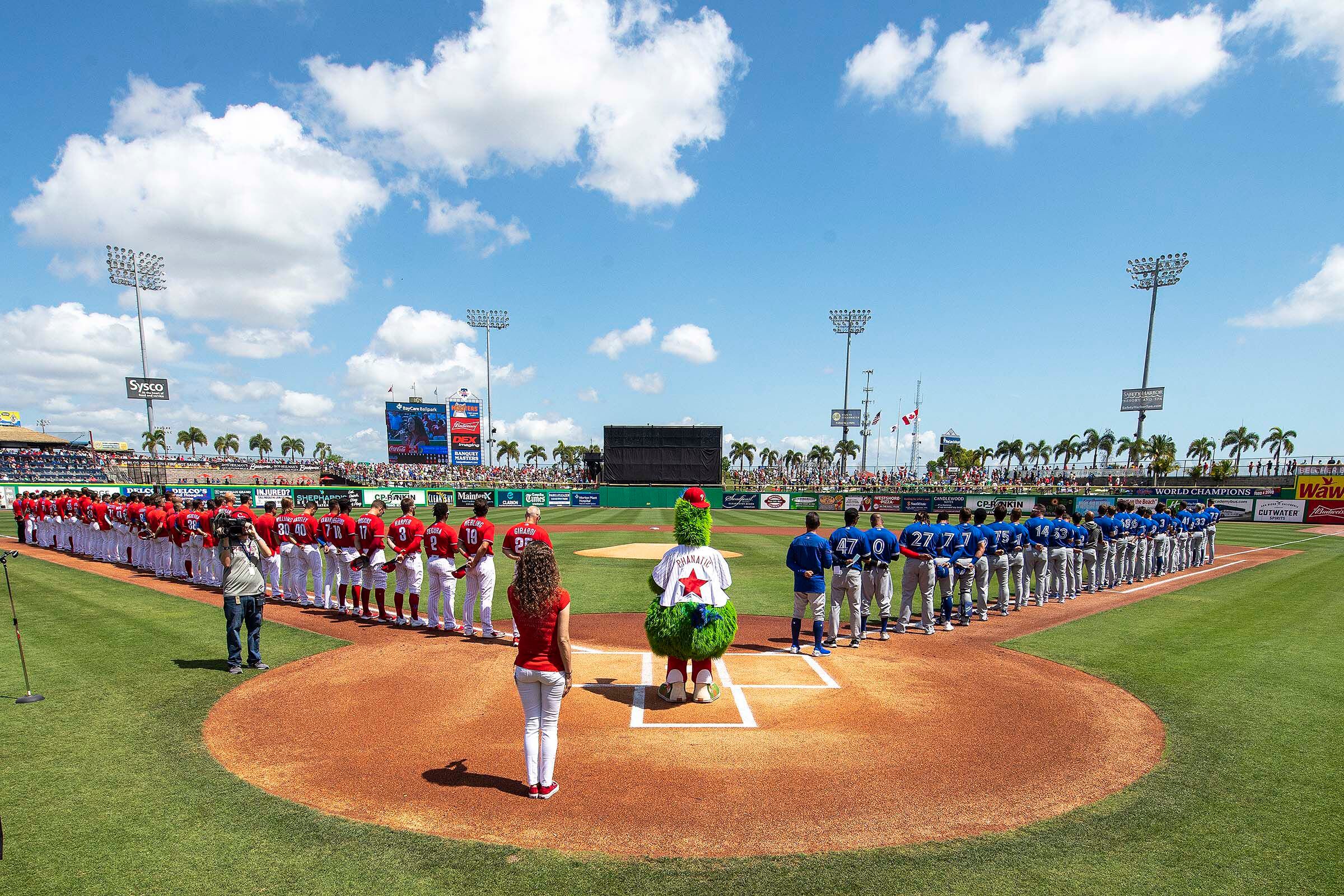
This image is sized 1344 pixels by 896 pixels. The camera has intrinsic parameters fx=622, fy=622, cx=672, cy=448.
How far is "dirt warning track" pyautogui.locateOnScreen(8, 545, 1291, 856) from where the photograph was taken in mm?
4887

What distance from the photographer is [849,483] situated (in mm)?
59156

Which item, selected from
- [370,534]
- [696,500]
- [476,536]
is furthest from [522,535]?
[370,534]

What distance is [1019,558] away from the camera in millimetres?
13383

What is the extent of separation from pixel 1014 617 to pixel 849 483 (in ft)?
156

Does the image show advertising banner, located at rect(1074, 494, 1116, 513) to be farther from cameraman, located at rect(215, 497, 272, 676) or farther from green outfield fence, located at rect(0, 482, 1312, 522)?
cameraman, located at rect(215, 497, 272, 676)

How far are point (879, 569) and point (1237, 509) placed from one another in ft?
143

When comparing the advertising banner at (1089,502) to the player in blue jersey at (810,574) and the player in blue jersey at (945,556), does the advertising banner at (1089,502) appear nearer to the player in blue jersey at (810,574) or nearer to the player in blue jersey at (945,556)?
the player in blue jersey at (945,556)

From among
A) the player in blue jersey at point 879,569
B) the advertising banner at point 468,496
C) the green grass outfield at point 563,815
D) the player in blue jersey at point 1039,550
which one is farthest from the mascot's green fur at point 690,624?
the advertising banner at point 468,496

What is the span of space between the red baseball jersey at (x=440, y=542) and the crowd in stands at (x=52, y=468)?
4744 centimetres

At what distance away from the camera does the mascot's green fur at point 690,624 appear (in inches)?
278

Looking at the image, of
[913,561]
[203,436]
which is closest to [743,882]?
[913,561]

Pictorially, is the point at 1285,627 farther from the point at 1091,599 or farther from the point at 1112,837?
the point at 1112,837

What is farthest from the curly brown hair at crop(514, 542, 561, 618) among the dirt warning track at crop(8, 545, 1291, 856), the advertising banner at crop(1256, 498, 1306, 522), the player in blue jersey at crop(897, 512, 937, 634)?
the advertising banner at crop(1256, 498, 1306, 522)

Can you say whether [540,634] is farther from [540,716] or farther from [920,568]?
[920,568]
